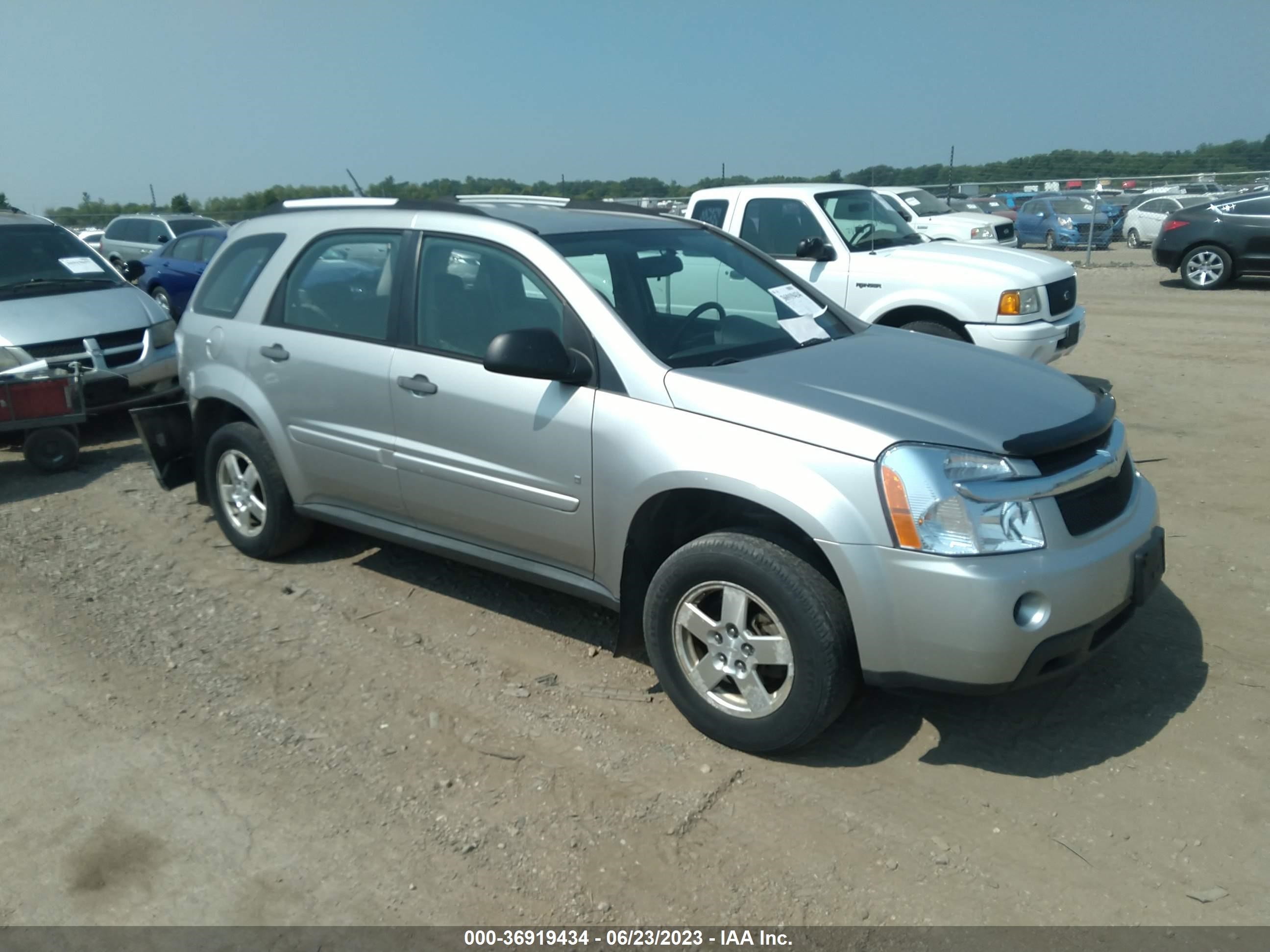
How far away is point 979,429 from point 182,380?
4.36m

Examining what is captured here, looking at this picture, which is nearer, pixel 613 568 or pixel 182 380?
pixel 613 568

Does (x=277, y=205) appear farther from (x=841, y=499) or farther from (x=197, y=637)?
(x=841, y=499)

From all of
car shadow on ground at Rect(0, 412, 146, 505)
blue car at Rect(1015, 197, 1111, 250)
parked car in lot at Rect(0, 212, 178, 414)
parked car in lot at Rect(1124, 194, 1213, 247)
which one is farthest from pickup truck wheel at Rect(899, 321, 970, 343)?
parked car in lot at Rect(1124, 194, 1213, 247)

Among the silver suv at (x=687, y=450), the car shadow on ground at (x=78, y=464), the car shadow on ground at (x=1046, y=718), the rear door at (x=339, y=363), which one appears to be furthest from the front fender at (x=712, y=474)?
the car shadow on ground at (x=78, y=464)

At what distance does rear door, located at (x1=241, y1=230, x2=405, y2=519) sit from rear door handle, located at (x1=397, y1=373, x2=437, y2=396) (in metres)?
0.12

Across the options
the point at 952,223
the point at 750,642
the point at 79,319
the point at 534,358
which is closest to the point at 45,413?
the point at 79,319

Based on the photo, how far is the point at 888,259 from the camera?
331 inches

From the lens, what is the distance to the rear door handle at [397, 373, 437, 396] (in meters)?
4.39

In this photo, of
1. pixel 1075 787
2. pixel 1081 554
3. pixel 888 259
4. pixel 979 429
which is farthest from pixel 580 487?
pixel 888 259

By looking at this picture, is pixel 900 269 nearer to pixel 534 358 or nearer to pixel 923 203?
pixel 534 358

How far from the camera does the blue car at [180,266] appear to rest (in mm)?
15477

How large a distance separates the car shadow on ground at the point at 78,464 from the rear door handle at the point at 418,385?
3.93 meters

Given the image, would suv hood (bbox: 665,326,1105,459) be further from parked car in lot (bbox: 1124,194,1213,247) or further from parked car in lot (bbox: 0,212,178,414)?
parked car in lot (bbox: 1124,194,1213,247)

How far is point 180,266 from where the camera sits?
15.8 metres
